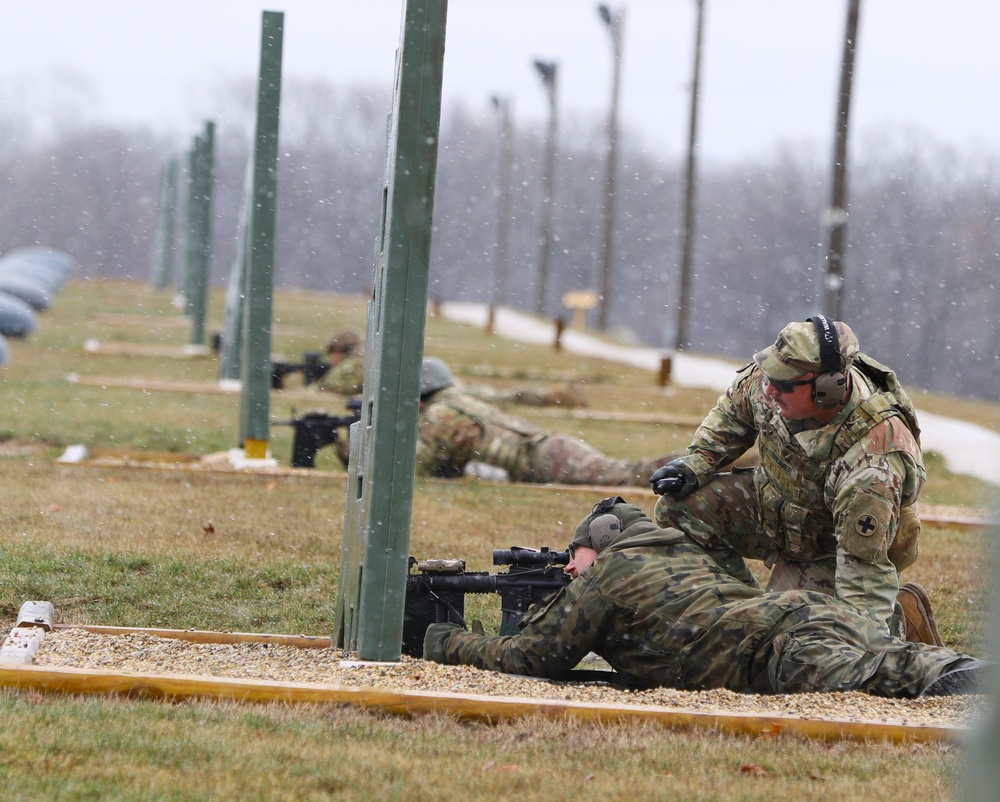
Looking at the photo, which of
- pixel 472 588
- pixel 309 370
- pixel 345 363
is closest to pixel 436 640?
pixel 472 588

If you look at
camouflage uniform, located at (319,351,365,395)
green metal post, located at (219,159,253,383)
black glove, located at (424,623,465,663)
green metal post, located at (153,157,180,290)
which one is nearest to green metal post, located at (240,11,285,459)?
green metal post, located at (219,159,253,383)

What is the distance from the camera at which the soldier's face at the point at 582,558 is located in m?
5.03

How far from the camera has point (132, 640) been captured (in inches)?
210

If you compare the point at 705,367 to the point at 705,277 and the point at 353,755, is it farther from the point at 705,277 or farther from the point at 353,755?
the point at 705,277

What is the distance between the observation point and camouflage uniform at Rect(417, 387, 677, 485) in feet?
34.5

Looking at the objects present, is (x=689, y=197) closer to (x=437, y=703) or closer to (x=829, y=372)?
(x=829, y=372)

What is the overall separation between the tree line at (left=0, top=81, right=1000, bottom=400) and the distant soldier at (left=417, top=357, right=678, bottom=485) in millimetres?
49136

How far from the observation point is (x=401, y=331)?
15.7ft

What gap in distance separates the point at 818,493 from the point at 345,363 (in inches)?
413

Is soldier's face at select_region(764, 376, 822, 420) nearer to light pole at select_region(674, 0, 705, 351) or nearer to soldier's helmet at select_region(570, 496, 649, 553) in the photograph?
soldier's helmet at select_region(570, 496, 649, 553)

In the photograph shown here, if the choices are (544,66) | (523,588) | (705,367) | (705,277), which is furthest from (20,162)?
(523,588)

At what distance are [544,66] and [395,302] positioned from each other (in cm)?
4023

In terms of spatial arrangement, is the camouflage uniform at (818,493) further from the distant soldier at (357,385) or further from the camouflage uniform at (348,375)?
the camouflage uniform at (348,375)

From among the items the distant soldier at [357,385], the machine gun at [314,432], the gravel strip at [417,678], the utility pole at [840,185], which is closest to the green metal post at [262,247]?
the machine gun at [314,432]
